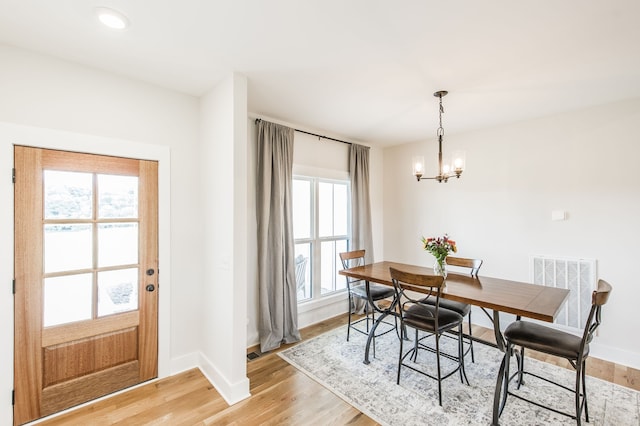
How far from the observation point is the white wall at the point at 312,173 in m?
3.29

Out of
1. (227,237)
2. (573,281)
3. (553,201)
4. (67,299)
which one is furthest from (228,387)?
(553,201)

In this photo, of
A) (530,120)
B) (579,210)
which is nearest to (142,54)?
(530,120)

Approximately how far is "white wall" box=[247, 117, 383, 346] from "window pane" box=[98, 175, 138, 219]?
113 cm

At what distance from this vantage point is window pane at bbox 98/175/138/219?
236 centimetres

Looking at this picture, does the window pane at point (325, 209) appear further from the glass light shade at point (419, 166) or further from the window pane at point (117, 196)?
the window pane at point (117, 196)

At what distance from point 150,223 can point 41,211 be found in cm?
71

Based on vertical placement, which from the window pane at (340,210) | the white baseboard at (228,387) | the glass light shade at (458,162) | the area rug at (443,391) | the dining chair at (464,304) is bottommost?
the area rug at (443,391)

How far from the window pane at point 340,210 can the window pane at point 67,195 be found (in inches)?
114

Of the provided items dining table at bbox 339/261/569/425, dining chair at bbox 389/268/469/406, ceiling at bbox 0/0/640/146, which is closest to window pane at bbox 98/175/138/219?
ceiling at bbox 0/0/640/146

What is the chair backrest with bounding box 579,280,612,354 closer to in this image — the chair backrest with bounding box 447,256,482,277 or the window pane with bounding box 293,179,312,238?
the chair backrest with bounding box 447,256,482,277

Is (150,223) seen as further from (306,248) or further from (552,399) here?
(552,399)

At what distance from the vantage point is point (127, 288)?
248 centimetres

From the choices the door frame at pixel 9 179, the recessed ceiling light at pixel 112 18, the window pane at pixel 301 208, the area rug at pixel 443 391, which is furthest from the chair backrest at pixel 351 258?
the recessed ceiling light at pixel 112 18

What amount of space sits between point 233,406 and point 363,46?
2.91 meters
